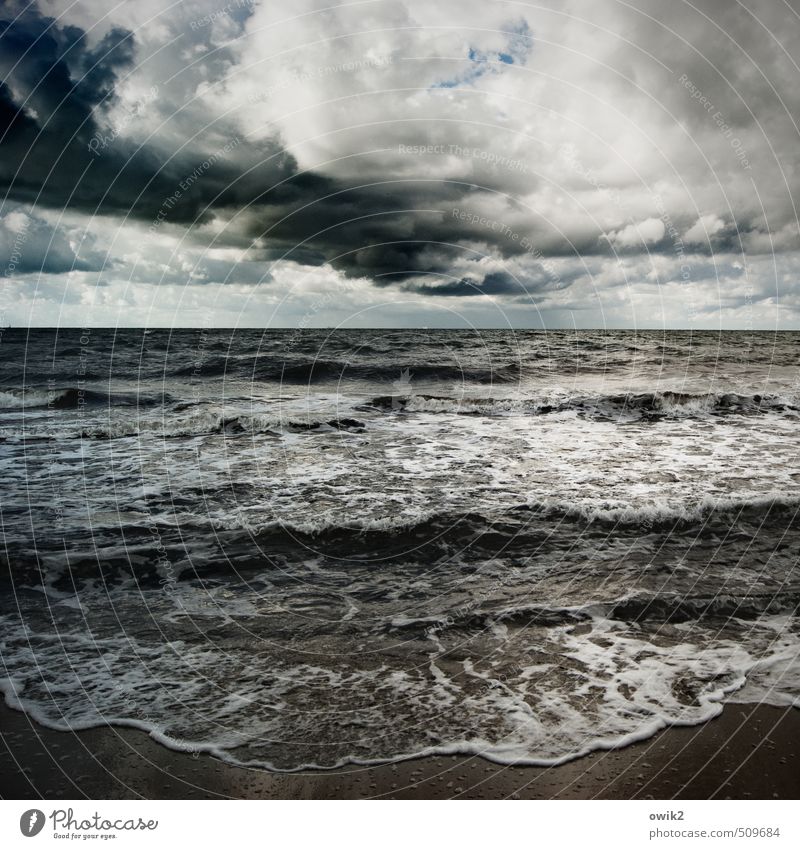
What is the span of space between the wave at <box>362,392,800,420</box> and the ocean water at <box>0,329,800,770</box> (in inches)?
134

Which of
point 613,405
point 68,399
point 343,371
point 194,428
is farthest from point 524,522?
point 343,371

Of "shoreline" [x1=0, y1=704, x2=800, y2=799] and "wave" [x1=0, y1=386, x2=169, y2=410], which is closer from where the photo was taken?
"shoreline" [x1=0, y1=704, x2=800, y2=799]

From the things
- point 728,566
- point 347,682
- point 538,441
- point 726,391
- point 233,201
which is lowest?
point 347,682

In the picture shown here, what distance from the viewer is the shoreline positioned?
392 centimetres

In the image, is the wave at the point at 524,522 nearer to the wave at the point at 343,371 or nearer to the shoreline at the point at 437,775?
the shoreline at the point at 437,775

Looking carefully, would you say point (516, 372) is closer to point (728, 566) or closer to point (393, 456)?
point (393, 456)

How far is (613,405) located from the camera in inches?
933

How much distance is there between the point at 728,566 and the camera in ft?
25.6

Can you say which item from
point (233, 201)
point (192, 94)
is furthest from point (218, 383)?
point (192, 94)

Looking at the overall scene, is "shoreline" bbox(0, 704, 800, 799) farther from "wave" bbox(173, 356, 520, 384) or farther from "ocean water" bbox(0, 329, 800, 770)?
"wave" bbox(173, 356, 520, 384)

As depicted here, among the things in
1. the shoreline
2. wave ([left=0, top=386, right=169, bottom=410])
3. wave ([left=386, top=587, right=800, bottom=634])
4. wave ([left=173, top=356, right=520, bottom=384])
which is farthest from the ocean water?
wave ([left=173, top=356, right=520, bottom=384])

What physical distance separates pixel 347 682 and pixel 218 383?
2774 centimetres

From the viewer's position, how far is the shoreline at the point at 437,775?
12.9ft

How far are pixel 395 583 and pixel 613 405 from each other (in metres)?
18.9
